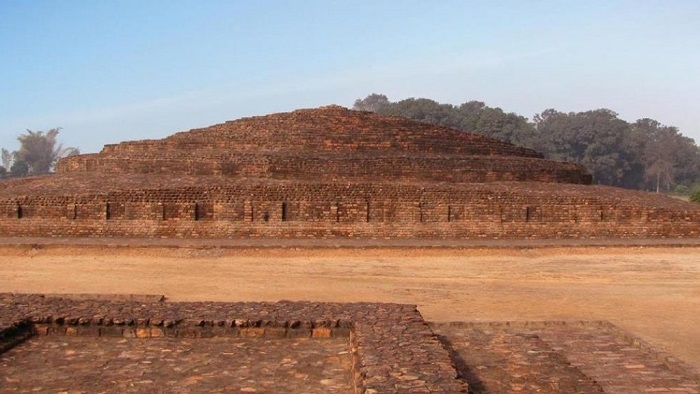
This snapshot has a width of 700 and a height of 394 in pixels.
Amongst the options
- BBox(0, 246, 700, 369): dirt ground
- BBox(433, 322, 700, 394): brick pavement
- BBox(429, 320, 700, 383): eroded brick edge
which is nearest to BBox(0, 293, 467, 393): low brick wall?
BBox(433, 322, 700, 394): brick pavement

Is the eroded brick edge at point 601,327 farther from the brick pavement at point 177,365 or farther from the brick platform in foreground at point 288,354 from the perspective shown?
the brick pavement at point 177,365

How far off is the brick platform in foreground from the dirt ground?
136cm

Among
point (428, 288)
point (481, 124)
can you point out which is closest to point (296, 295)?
point (428, 288)

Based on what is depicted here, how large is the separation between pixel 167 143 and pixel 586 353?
14.9m

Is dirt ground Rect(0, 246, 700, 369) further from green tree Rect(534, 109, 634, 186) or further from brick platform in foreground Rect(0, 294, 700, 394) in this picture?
green tree Rect(534, 109, 634, 186)

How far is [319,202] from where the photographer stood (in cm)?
1424

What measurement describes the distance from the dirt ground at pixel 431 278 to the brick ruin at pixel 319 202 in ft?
4.88

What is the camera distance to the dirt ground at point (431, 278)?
8148 millimetres

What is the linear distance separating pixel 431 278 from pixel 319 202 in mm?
4299

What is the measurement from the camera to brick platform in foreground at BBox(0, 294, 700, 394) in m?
4.11

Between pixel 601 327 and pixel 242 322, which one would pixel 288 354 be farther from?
pixel 601 327

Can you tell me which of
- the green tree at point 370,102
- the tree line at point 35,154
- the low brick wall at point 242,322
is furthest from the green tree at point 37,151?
the low brick wall at point 242,322

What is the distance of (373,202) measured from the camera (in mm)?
14352

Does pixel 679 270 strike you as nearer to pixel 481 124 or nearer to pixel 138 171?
pixel 138 171
